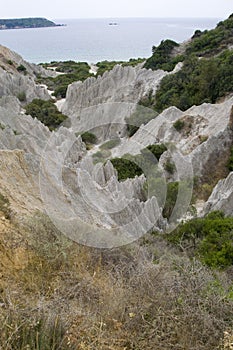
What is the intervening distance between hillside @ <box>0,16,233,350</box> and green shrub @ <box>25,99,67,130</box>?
0.18 meters

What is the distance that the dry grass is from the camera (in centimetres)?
345

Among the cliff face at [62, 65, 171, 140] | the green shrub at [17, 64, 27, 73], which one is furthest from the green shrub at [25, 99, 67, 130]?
the green shrub at [17, 64, 27, 73]

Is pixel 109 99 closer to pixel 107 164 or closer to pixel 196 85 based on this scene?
pixel 196 85

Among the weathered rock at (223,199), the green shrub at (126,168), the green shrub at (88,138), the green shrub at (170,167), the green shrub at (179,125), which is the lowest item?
the green shrub at (88,138)

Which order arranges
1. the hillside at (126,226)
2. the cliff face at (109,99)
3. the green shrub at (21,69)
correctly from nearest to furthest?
the hillside at (126,226) < the cliff face at (109,99) < the green shrub at (21,69)

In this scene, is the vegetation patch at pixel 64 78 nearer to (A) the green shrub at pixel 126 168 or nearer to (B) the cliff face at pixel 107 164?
(B) the cliff face at pixel 107 164

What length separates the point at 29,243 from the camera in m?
5.34

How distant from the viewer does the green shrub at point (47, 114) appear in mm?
28100

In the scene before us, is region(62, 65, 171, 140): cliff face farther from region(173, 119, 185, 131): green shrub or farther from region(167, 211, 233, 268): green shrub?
region(167, 211, 233, 268): green shrub

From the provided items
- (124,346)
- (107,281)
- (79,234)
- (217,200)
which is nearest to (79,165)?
(217,200)

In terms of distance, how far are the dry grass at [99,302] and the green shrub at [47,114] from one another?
911 inches

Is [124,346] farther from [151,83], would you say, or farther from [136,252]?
[151,83]

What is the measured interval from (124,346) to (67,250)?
76.9 inches

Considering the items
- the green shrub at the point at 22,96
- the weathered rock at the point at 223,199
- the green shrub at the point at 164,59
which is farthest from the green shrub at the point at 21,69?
the weathered rock at the point at 223,199
